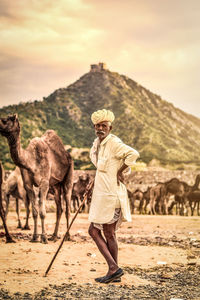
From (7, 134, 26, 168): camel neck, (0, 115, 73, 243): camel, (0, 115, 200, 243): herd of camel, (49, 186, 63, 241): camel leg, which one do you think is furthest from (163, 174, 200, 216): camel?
(7, 134, 26, 168): camel neck

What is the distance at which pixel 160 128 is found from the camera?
120m

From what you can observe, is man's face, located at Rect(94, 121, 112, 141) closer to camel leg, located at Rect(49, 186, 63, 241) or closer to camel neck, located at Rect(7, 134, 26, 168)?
camel neck, located at Rect(7, 134, 26, 168)

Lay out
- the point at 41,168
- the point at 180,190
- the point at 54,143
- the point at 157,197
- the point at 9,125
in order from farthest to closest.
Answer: the point at 157,197 < the point at 180,190 < the point at 54,143 < the point at 41,168 < the point at 9,125

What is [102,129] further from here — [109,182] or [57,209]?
[57,209]

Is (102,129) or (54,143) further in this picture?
(54,143)

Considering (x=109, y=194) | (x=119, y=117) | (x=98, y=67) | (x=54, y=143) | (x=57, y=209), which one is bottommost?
(x=57, y=209)

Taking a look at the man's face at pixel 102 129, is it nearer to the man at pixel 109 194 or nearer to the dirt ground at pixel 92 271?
the man at pixel 109 194

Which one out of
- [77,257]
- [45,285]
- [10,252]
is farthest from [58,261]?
[45,285]

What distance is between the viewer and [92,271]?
6.49 m

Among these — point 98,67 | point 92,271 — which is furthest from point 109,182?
point 98,67

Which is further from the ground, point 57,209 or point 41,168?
point 41,168

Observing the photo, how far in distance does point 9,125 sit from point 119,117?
338ft

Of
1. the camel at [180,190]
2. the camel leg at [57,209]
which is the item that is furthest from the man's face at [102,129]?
the camel at [180,190]

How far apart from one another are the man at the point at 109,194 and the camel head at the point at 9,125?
3.42 metres
